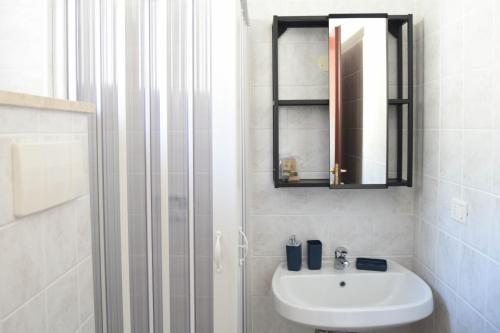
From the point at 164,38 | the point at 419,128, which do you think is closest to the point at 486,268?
the point at 419,128

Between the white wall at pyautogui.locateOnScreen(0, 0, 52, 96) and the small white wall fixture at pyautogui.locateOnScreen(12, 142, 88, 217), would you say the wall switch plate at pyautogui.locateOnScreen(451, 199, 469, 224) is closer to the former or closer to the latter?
the small white wall fixture at pyautogui.locateOnScreen(12, 142, 88, 217)

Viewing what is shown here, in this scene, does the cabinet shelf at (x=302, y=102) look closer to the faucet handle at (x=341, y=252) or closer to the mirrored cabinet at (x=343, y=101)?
the mirrored cabinet at (x=343, y=101)

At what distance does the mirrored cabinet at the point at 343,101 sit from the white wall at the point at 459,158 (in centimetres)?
10

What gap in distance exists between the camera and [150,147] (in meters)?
1.23

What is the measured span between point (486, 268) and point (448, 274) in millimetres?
304

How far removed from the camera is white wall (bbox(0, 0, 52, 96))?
6.05ft

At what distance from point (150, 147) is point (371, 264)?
1451 mm

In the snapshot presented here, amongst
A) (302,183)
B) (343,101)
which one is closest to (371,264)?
(302,183)

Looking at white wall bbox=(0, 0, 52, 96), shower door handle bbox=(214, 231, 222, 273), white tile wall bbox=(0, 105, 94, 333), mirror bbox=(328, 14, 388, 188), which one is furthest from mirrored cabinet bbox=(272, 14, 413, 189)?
white tile wall bbox=(0, 105, 94, 333)

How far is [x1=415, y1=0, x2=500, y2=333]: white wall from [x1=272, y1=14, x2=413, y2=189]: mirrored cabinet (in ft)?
0.31

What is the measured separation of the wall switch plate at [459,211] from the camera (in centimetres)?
178

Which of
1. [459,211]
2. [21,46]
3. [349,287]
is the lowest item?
[349,287]

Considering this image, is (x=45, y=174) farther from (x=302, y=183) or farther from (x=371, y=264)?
(x=371, y=264)

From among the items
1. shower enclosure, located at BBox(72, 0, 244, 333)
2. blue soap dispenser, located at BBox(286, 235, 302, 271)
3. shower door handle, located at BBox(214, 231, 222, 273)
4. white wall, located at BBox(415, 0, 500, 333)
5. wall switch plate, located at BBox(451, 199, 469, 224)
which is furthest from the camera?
blue soap dispenser, located at BBox(286, 235, 302, 271)
